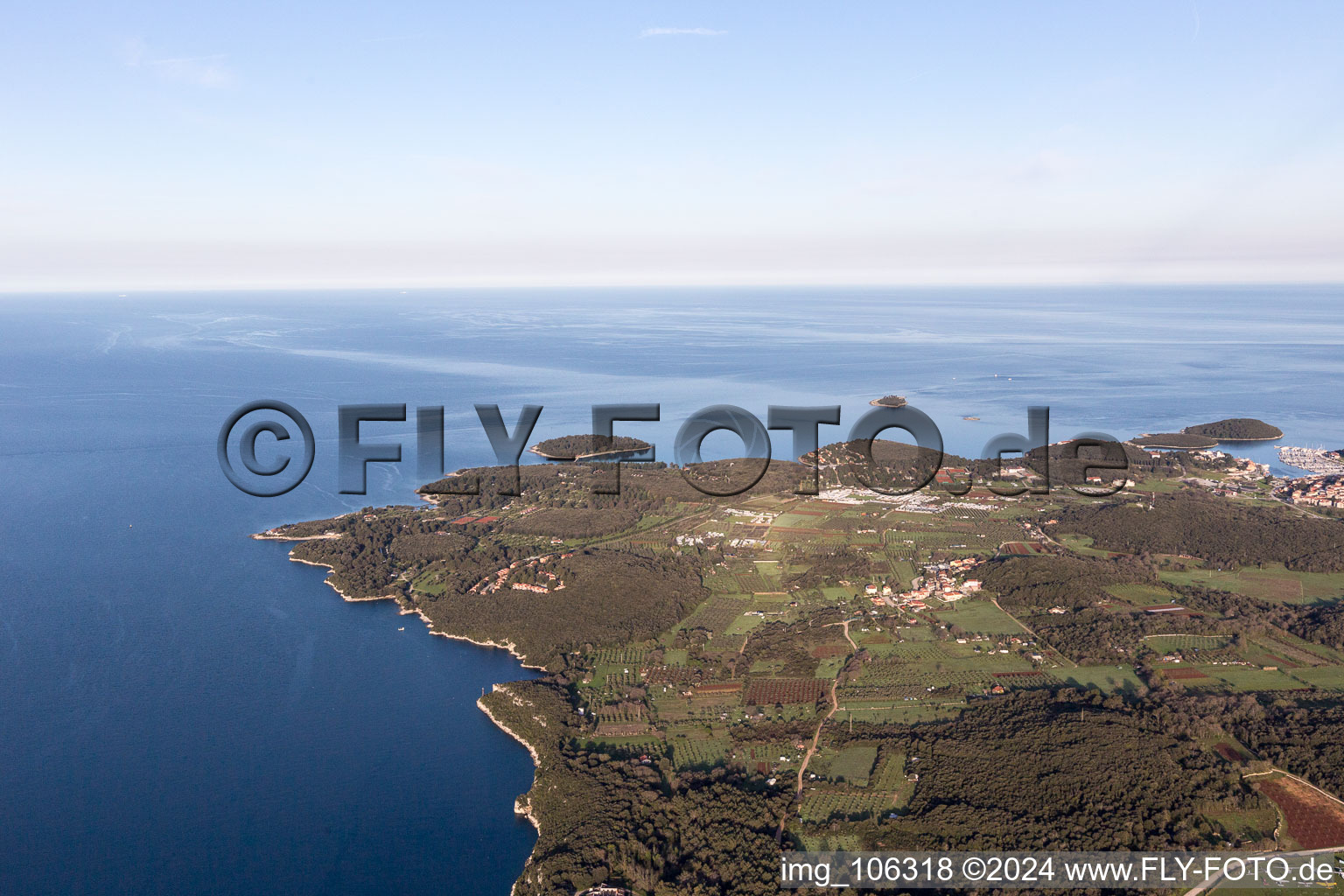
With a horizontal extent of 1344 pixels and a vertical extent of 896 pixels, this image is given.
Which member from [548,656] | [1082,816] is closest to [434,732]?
[548,656]

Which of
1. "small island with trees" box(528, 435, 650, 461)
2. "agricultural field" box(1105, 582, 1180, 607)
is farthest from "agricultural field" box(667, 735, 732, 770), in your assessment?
"small island with trees" box(528, 435, 650, 461)

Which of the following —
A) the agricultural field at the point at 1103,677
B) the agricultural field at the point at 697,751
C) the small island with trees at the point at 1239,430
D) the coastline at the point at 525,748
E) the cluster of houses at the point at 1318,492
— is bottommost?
the coastline at the point at 525,748

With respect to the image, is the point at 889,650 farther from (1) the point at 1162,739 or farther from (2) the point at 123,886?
(2) the point at 123,886

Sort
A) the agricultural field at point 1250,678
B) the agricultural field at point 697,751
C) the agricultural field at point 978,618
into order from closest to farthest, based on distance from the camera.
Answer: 1. the agricultural field at point 697,751
2. the agricultural field at point 1250,678
3. the agricultural field at point 978,618

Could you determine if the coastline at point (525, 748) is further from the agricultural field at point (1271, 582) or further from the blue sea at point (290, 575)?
the agricultural field at point (1271, 582)

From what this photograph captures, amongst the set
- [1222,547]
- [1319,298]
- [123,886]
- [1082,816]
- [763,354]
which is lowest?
[123,886]

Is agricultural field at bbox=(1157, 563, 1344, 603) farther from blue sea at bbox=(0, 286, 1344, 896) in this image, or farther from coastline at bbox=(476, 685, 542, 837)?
coastline at bbox=(476, 685, 542, 837)

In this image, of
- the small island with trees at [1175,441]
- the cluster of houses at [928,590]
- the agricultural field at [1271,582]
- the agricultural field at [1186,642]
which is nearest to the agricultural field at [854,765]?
the cluster of houses at [928,590]
